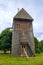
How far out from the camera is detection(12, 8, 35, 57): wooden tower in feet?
138

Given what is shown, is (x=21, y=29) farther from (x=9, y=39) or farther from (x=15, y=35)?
(x=9, y=39)

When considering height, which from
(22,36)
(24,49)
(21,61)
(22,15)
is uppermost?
(22,15)

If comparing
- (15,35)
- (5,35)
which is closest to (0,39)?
(5,35)

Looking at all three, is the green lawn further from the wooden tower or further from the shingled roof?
the shingled roof

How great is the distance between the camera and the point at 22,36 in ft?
140

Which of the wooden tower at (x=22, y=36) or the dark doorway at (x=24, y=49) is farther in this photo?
the wooden tower at (x=22, y=36)

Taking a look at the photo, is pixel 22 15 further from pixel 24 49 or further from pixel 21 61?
pixel 21 61

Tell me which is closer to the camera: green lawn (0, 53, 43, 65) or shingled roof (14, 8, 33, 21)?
green lawn (0, 53, 43, 65)

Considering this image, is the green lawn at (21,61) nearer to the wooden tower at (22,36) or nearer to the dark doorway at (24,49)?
the dark doorway at (24,49)

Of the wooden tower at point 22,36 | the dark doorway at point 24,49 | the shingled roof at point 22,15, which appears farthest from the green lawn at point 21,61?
the shingled roof at point 22,15

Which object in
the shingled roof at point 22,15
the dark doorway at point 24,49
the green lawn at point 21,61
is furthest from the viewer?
the shingled roof at point 22,15

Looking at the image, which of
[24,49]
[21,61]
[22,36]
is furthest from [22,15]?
[21,61]

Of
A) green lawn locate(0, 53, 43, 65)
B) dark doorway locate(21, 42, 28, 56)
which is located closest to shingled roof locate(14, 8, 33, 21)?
dark doorway locate(21, 42, 28, 56)

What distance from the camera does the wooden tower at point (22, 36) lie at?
42119 millimetres
